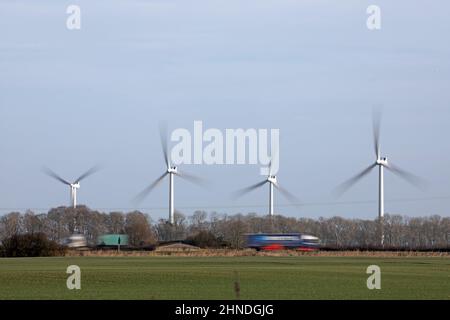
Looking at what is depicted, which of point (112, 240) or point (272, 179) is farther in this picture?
point (112, 240)

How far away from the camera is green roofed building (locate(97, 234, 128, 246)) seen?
570ft

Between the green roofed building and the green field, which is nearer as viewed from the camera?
the green field

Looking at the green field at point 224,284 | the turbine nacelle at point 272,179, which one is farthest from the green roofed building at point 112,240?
the green field at point 224,284

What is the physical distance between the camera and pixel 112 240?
577ft

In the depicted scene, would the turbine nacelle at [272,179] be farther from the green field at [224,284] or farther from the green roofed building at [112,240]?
the green field at [224,284]

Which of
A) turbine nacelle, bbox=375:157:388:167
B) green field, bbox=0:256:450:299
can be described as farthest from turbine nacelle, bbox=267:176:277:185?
green field, bbox=0:256:450:299

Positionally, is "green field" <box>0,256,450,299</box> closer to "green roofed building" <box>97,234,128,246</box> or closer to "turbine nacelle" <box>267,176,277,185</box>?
"turbine nacelle" <box>267,176,277,185</box>

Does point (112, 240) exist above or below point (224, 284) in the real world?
below

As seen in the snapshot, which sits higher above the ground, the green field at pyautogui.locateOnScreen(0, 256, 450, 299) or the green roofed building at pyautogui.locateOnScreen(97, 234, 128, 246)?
the green field at pyautogui.locateOnScreen(0, 256, 450, 299)

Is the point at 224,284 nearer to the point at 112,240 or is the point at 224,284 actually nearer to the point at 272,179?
the point at 272,179

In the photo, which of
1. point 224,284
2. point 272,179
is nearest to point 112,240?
point 272,179

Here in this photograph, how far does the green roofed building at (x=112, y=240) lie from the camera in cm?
17362
